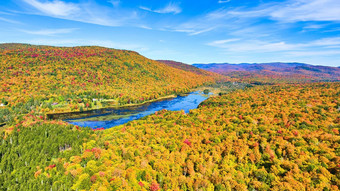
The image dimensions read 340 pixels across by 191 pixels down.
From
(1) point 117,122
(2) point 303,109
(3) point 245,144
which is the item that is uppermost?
(2) point 303,109

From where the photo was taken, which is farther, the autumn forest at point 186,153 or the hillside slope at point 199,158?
the autumn forest at point 186,153

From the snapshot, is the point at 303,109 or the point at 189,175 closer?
the point at 189,175

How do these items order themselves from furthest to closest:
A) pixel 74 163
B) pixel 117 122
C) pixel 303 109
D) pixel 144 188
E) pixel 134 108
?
1. pixel 134 108
2. pixel 117 122
3. pixel 303 109
4. pixel 74 163
5. pixel 144 188

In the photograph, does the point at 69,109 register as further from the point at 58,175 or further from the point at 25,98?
the point at 58,175

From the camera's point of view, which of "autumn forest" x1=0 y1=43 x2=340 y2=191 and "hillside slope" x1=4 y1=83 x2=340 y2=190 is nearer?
"hillside slope" x1=4 y1=83 x2=340 y2=190

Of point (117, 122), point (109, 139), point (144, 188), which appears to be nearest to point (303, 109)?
point (144, 188)

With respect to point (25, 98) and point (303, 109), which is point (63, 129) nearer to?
point (25, 98)

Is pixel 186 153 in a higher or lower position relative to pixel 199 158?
lower

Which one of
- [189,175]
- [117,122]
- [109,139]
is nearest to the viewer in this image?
[189,175]

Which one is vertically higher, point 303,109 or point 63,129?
point 303,109

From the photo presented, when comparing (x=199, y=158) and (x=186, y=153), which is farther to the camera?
(x=186, y=153)
